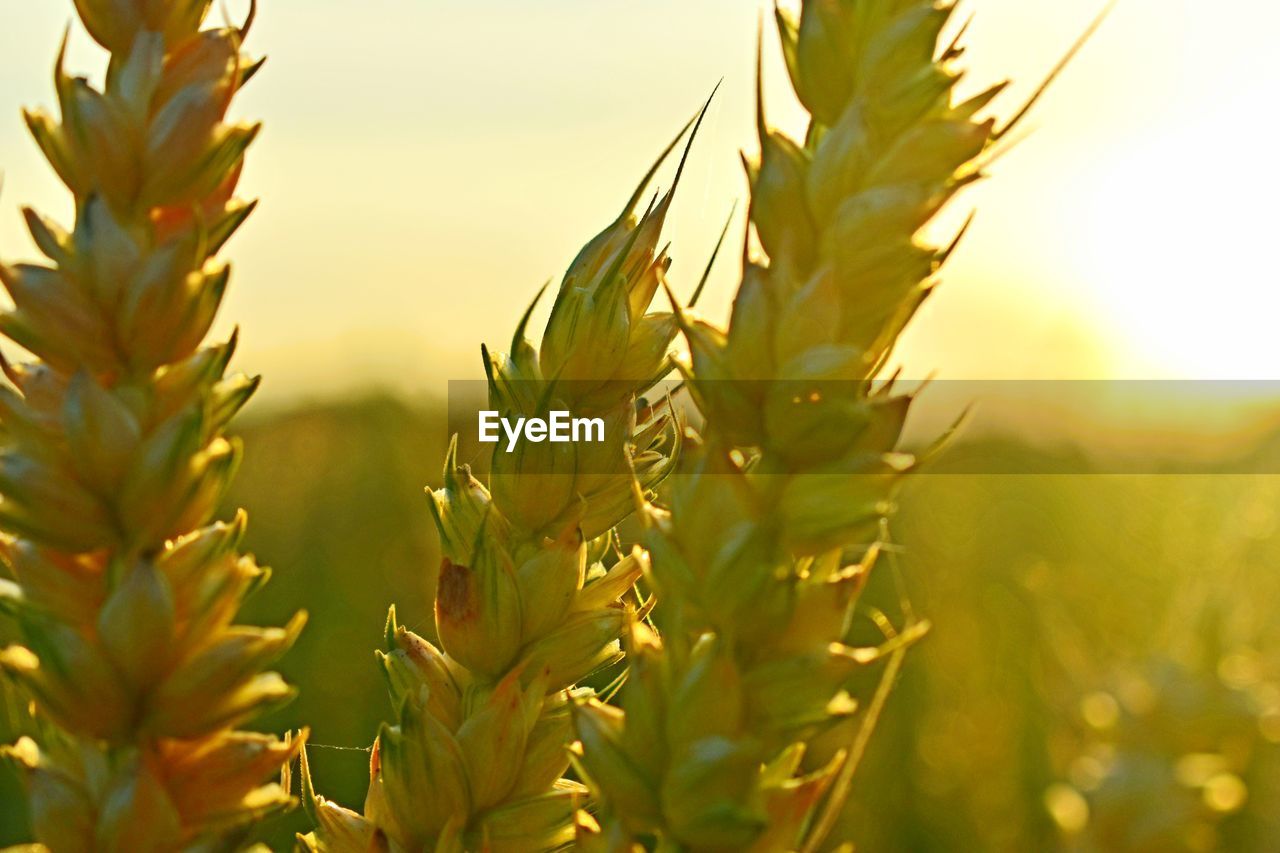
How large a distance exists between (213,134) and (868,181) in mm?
249

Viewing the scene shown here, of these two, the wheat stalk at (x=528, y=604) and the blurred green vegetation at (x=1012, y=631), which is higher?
the wheat stalk at (x=528, y=604)

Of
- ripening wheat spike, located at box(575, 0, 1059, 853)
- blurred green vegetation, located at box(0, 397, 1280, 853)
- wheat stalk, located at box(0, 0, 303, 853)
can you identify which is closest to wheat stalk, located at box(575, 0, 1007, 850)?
ripening wheat spike, located at box(575, 0, 1059, 853)

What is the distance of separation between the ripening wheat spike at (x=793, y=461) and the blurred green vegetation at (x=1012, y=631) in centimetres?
27

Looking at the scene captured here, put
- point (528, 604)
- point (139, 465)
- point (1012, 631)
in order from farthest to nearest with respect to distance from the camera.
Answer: point (1012, 631)
point (528, 604)
point (139, 465)

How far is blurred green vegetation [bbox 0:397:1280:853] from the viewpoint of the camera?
0.72 metres

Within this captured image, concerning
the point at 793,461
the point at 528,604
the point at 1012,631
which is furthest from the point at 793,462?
the point at 1012,631

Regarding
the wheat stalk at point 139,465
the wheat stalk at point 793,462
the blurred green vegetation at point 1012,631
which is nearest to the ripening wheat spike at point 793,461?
the wheat stalk at point 793,462

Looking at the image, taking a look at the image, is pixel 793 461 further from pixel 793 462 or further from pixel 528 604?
pixel 528 604

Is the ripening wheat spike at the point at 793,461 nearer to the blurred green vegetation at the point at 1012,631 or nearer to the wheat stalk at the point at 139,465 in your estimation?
the wheat stalk at the point at 139,465

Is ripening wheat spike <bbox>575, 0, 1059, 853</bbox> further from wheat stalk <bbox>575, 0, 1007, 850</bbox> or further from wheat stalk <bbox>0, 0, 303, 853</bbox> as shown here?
wheat stalk <bbox>0, 0, 303, 853</bbox>

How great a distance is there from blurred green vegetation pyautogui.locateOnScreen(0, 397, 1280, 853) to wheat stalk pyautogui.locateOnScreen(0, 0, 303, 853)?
4.4 inches

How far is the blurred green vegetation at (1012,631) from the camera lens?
717 millimetres

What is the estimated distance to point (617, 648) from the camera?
67 cm

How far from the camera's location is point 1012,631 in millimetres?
3607
